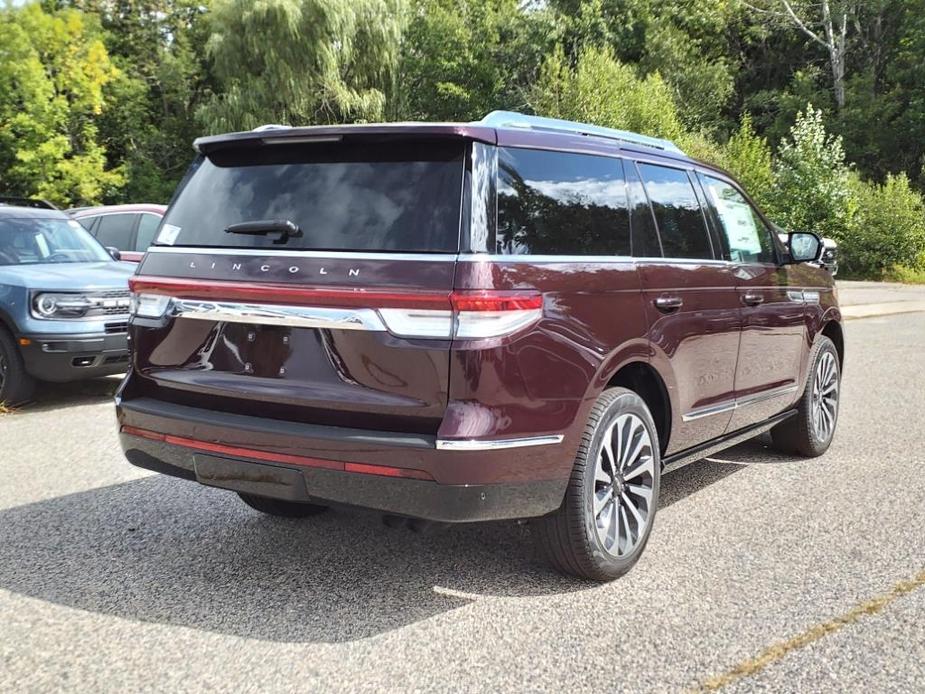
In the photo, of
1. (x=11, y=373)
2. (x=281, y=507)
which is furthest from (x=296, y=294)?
(x=11, y=373)

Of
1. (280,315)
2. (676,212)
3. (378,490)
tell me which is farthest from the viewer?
(676,212)

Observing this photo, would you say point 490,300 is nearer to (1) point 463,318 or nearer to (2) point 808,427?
(1) point 463,318

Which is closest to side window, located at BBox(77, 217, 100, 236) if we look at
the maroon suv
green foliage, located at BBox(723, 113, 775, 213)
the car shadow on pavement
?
the car shadow on pavement

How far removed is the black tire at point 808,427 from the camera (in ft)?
19.2

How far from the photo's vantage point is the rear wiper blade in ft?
11.3

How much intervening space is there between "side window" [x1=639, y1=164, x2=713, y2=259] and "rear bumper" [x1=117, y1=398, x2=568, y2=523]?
150cm

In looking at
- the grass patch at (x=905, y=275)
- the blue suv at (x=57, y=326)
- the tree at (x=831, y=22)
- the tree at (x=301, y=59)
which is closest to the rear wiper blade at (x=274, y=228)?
the blue suv at (x=57, y=326)

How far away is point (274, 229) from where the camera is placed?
348cm

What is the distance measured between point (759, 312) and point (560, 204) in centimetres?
197

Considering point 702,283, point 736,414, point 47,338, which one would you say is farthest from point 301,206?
point 47,338

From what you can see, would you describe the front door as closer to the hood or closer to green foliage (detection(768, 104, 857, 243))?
the hood

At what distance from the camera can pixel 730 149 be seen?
108 ft

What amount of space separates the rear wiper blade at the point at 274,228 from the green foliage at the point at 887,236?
97.1 feet

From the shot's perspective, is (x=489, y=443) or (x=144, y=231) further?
(x=144, y=231)
